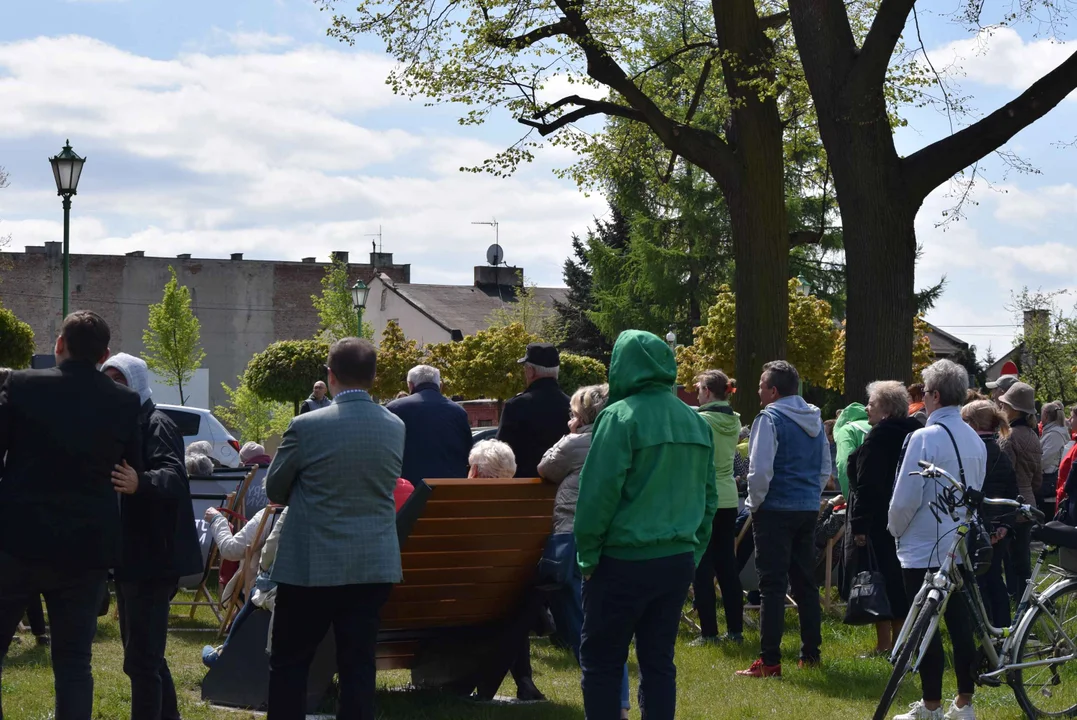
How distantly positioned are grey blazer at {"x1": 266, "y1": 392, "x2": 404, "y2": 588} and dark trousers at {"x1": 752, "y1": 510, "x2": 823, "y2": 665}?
373 centimetres

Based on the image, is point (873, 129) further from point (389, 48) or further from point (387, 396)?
point (387, 396)

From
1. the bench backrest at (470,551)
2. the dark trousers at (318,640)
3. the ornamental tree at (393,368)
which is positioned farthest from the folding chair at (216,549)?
the ornamental tree at (393,368)

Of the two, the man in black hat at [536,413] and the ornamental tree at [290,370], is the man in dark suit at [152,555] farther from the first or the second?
the ornamental tree at [290,370]

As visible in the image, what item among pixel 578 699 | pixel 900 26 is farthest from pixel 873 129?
pixel 578 699

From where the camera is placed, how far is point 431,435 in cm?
938

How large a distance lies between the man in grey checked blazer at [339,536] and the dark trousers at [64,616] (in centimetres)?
76

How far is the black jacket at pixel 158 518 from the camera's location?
5.71m

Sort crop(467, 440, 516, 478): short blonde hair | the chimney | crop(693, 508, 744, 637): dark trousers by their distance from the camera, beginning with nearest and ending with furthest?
crop(467, 440, 516, 478): short blonde hair → crop(693, 508, 744, 637): dark trousers → the chimney

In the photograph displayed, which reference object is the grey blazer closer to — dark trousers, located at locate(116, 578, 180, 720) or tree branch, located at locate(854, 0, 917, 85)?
dark trousers, located at locate(116, 578, 180, 720)

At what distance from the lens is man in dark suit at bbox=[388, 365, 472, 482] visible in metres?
9.36

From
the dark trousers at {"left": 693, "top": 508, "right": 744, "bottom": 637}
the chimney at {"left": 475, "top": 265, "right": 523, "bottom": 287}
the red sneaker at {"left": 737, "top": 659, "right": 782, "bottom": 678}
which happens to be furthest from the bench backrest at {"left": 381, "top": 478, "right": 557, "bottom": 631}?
the chimney at {"left": 475, "top": 265, "right": 523, "bottom": 287}

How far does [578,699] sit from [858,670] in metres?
2.19

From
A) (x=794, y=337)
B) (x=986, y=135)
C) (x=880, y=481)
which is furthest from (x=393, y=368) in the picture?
(x=880, y=481)

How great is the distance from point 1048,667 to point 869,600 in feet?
3.73
